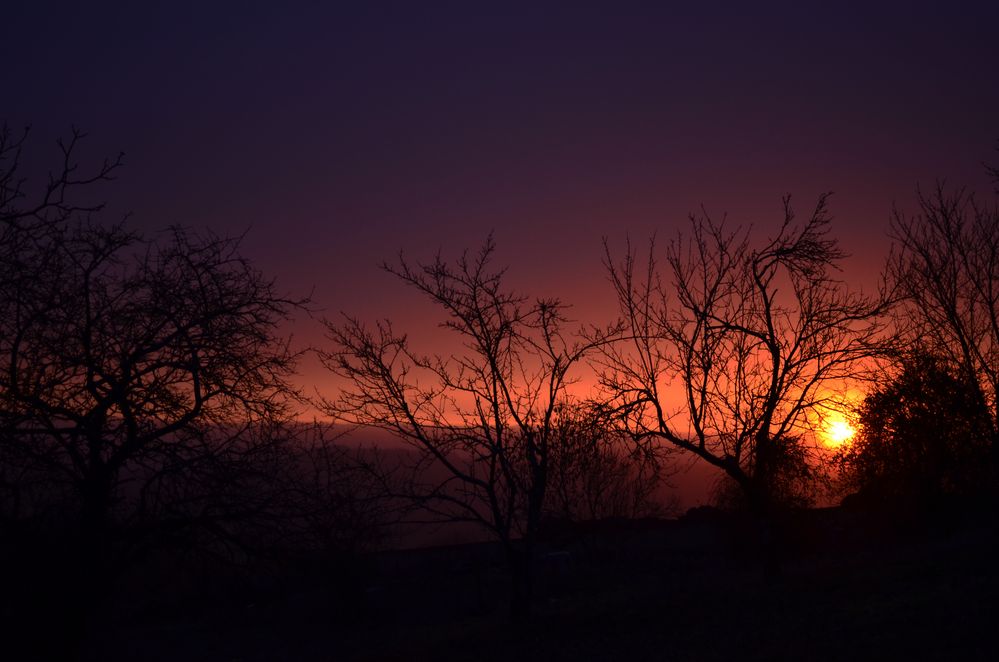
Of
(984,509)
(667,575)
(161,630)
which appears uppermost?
(984,509)

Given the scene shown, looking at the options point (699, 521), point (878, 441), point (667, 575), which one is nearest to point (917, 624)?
point (878, 441)

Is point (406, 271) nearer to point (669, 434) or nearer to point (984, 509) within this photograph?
point (669, 434)

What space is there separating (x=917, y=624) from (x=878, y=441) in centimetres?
1401

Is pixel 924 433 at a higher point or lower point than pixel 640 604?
higher

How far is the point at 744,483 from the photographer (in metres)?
14.6

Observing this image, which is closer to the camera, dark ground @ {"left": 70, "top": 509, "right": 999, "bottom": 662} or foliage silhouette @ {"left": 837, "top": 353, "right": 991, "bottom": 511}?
dark ground @ {"left": 70, "top": 509, "right": 999, "bottom": 662}

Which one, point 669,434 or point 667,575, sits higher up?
point 669,434

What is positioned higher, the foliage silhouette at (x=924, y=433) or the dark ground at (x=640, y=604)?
the foliage silhouette at (x=924, y=433)

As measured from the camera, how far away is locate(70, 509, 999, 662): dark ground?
10211 mm

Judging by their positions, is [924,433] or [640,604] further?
[924,433]

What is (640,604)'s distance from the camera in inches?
670

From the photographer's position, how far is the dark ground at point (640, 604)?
1021 centimetres

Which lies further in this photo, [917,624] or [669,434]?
[669,434]

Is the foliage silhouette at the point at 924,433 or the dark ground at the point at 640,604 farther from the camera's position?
the foliage silhouette at the point at 924,433
